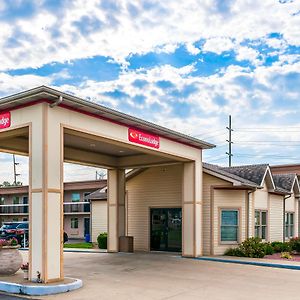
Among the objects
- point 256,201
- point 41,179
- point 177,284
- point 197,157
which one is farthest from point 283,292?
point 256,201

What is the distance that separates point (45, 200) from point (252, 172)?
1405 cm

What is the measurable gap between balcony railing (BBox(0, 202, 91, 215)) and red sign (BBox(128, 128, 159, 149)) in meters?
25.7

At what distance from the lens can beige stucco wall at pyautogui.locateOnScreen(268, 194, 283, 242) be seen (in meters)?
24.2

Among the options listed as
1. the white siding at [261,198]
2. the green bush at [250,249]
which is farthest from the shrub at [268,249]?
the white siding at [261,198]

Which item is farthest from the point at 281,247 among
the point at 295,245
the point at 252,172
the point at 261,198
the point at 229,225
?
the point at 252,172

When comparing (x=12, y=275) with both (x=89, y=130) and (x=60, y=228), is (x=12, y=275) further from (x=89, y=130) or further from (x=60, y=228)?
(x=89, y=130)

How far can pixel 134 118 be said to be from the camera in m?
15.7

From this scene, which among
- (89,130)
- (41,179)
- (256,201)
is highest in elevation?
(89,130)

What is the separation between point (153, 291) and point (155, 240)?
10977mm

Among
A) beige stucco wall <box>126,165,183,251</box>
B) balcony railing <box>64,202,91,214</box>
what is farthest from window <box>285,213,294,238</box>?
balcony railing <box>64,202,91,214</box>

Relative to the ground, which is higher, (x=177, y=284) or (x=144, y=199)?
(x=144, y=199)

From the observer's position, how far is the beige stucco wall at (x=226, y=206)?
20.8 m

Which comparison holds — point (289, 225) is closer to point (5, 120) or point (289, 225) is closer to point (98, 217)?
point (98, 217)

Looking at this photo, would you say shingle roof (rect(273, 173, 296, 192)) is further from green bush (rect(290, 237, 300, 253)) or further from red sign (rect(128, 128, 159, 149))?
red sign (rect(128, 128, 159, 149))
